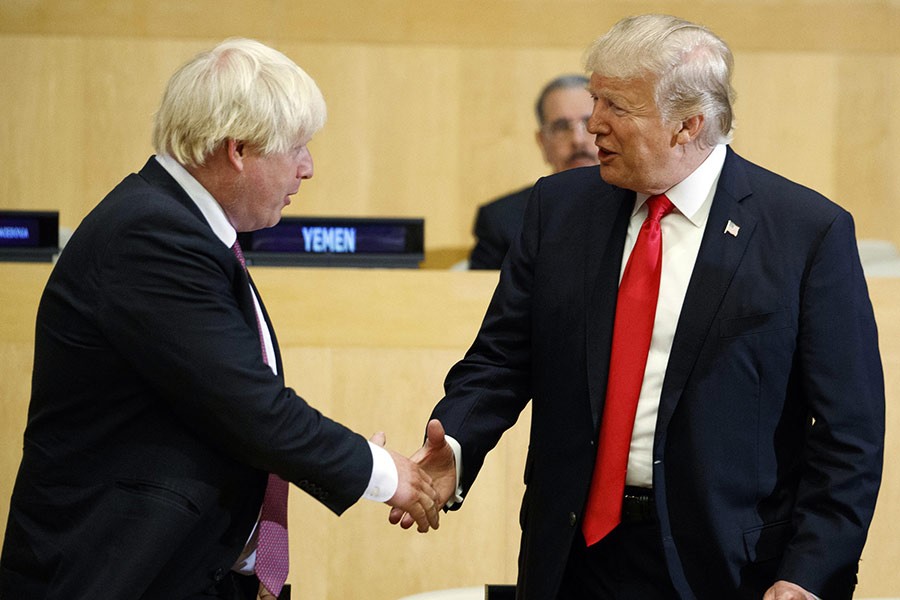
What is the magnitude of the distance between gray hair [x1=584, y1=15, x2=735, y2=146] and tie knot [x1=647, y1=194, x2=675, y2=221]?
0.12 meters

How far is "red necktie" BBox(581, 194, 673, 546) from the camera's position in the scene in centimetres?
208

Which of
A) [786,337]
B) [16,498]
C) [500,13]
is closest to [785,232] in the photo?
[786,337]

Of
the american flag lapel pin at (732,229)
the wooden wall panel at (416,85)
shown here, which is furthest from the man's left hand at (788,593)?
the wooden wall panel at (416,85)

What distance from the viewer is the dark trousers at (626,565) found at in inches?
81.5

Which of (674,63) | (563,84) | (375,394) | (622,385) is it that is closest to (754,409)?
(622,385)

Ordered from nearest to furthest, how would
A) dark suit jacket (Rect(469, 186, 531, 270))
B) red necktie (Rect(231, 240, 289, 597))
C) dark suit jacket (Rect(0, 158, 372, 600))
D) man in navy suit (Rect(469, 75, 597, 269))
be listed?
dark suit jacket (Rect(0, 158, 372, 600)), red necktie (Rect(231, 240, 289, 597)), dark suit jacket (Rect(469, 186, 531, 270)), man in navy suit (Rect(469, 75, 597, 269))

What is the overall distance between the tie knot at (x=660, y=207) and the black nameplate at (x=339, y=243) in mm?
1095

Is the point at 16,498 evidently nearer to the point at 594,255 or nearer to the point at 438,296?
the point at 594,255

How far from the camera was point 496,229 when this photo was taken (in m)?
4.52

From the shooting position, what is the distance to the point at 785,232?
2078 millimetres

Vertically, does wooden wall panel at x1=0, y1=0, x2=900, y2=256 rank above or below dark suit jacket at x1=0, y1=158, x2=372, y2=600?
above

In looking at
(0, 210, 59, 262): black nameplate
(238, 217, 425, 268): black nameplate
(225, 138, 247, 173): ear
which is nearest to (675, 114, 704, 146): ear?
(225, 138, 247, 173): ear

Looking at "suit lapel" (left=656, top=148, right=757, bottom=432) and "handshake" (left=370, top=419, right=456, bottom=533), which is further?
"handshake" (left=370, top=419, right=456, bottom=533)

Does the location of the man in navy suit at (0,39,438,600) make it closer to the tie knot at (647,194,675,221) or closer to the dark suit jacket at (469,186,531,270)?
the tie knot at (647,194,675,221)
